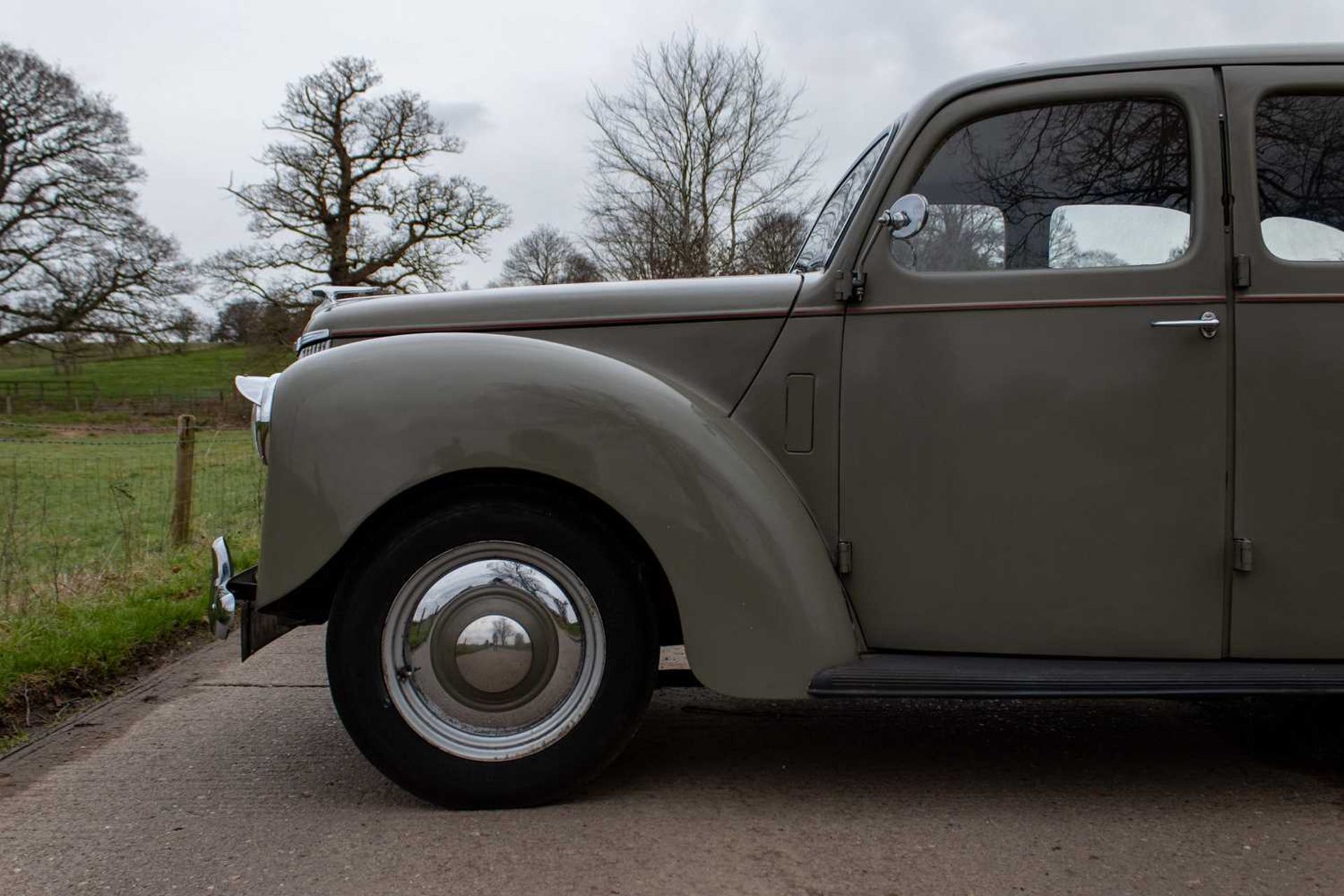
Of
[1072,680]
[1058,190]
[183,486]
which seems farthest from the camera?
[183,486]

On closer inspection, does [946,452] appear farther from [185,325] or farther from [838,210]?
[185,325]

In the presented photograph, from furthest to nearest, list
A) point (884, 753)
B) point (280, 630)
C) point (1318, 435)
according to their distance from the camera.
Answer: point (884, 753), point (280, 630), point (1318, 435)

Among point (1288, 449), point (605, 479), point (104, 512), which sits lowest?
point (104, 512)

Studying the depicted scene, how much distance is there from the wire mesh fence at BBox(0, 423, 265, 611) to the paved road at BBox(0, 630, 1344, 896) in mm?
2358

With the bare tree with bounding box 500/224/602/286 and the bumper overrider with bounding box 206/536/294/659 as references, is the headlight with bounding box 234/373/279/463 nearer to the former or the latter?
the bumper overrider with bounding box 206/536/294/659

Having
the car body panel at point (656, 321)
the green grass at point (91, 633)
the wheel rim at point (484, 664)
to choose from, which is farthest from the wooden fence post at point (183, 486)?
the wheel rim at point (484, 664)

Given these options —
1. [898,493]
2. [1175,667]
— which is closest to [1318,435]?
[1175,667]

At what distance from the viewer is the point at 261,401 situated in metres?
2.90

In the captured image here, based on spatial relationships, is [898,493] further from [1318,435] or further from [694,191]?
[694,191]

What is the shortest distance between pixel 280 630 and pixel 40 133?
94.0ft

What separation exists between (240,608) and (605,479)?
1151 millimetres

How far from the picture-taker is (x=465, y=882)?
2.22m

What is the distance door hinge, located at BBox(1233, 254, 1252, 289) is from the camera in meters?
2.61

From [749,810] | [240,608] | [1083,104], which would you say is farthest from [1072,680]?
[240,608]
